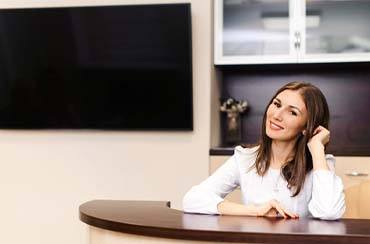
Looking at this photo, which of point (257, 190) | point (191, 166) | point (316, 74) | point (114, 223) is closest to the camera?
point (114, 223)

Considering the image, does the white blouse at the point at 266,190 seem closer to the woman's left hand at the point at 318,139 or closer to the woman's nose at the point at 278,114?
the woman's left hand at the point at 318,139

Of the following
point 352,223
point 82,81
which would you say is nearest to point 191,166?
point 82,81

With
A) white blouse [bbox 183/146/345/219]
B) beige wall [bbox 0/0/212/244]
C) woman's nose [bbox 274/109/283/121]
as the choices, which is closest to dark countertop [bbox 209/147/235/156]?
beige wall [bbox 0/0/212/244]

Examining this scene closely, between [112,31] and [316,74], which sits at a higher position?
[112,31]

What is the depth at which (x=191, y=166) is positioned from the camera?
3324 millimetres

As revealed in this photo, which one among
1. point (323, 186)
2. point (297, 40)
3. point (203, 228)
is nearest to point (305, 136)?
A: point (323, 186)

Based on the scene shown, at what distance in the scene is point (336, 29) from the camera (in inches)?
135

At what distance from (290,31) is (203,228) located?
2338 mm

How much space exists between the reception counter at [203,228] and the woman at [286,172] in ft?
0.24

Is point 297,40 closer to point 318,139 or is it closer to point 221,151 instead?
point 221,151

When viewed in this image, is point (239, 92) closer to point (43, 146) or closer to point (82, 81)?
point (82, 81)

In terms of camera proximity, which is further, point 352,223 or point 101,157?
point 101,157

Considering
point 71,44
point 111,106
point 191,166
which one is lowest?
point 191,166

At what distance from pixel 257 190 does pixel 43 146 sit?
207cm
